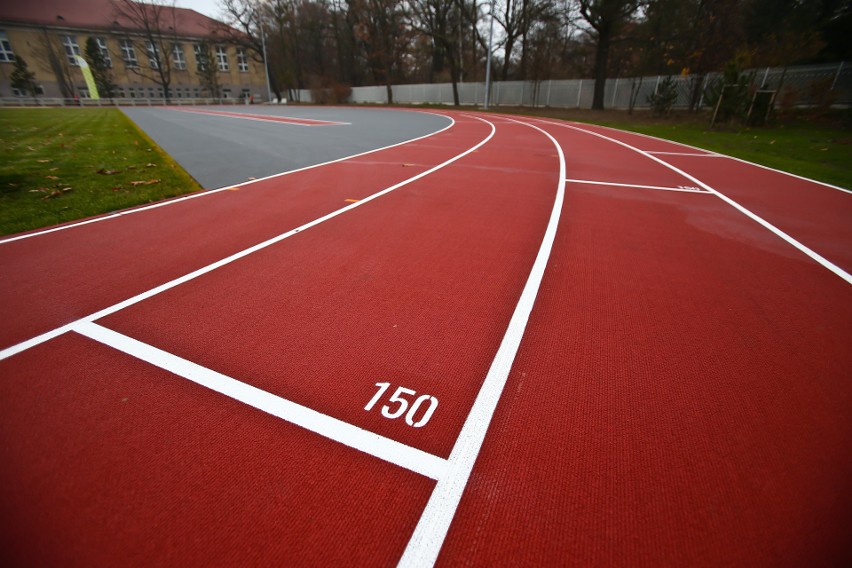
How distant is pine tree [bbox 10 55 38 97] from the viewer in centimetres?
4822

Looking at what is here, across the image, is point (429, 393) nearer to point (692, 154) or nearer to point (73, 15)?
point (692, 154)

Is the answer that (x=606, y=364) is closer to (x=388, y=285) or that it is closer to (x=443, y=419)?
(x=443, y=419)

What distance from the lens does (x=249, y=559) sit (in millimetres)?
1628

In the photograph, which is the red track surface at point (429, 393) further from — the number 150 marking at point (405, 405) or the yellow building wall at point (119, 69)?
the yellow building wall at point (119, 69)

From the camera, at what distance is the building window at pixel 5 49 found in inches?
1969

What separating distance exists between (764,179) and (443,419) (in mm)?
10743

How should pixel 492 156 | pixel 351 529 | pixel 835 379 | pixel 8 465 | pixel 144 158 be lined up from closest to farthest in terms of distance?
pixel 351 529 → pixel 8 465 → pixel 835 379 → pixel 144 158 → pixel 492 156

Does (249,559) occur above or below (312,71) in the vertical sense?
below

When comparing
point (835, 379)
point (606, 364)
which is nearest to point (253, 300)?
point (606, 364)

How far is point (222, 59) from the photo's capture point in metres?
66.2

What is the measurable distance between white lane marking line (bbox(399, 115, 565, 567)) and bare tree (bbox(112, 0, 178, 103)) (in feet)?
236

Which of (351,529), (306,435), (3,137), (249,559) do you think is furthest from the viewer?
(3,137)

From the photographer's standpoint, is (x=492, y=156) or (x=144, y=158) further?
(x=492, y=156)

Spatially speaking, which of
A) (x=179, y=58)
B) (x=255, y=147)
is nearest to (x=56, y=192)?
(x=255, y=147)
